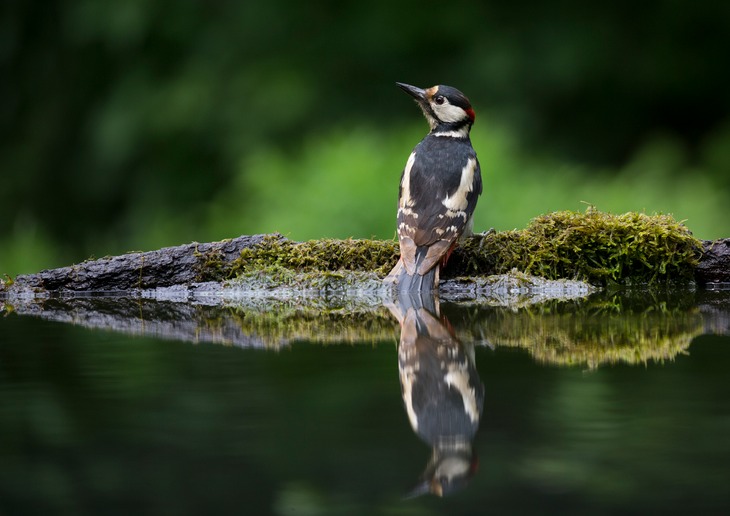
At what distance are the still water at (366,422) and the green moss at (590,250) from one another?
4.42 feet

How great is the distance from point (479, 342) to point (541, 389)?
0.58 meters

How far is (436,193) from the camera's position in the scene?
150 inches

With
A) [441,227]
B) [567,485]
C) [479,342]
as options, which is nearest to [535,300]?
[441,227]

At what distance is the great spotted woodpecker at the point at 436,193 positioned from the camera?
3.47 metres

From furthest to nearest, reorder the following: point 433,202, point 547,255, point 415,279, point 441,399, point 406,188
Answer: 1. point 406,188
2. point 433,202
3. point 547,255
4. point 415,279
5. point 441,399

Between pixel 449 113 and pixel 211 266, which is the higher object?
pixel 449 113

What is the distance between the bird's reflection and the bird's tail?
1.04 metres

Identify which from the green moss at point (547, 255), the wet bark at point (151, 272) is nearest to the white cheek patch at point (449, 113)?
the green moss at point (547, 255)

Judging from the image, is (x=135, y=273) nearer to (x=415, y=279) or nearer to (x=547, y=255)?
(x=415, y=279)

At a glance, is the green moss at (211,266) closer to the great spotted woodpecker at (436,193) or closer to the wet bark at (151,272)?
the wet bark at (151,272)

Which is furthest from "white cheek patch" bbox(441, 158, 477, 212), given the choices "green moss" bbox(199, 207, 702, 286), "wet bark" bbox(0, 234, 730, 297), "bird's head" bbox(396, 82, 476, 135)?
"wet bark" bbox(0, 234, 730, 297)

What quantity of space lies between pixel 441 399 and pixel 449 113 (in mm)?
3252

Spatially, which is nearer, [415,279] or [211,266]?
[415,279]

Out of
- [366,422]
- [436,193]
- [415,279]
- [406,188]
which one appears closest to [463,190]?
[436,193]
